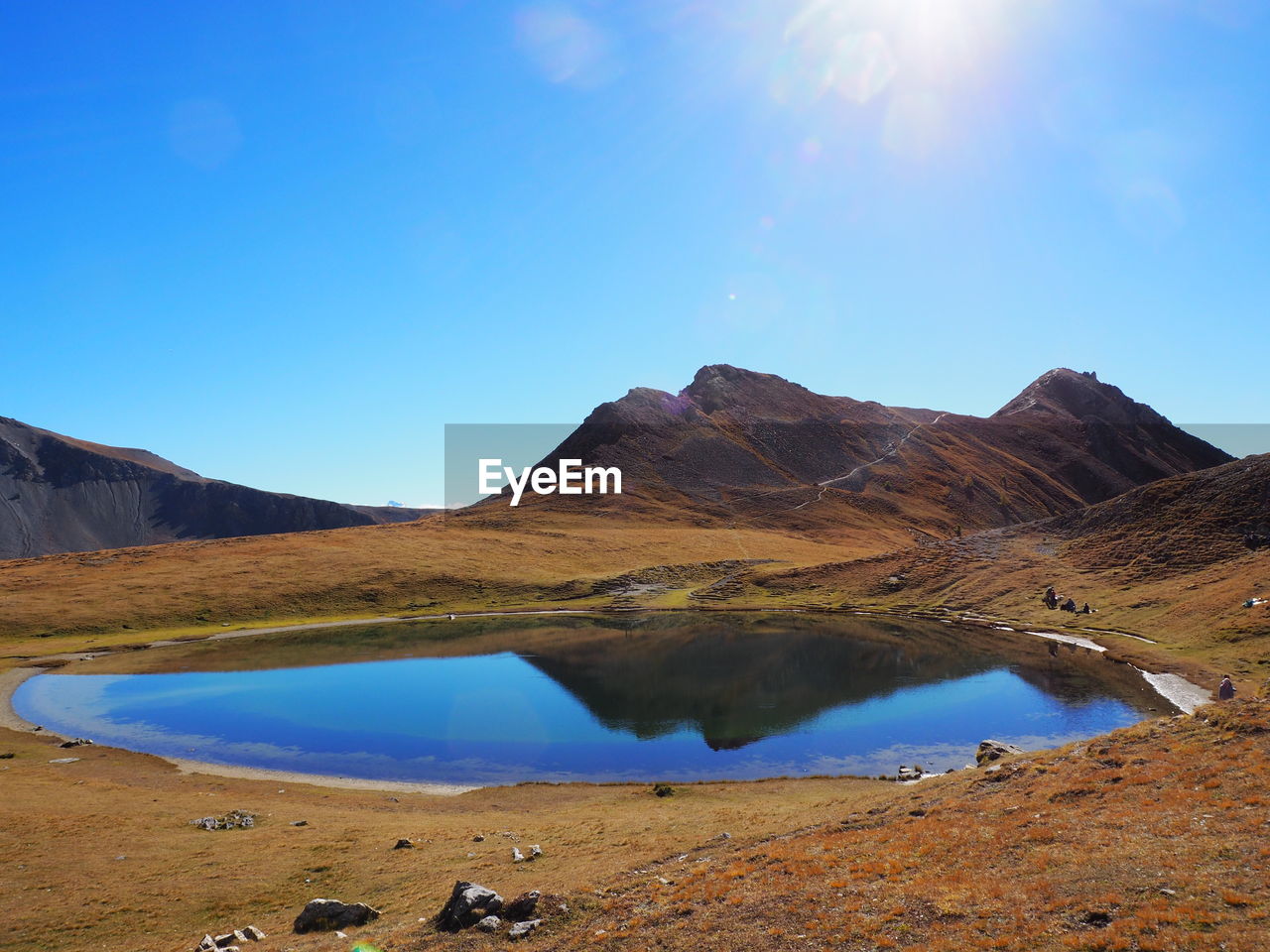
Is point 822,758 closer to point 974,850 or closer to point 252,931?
point 974,850

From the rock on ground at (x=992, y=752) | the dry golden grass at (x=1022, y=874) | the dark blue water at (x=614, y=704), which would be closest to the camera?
the dry golden grass at (x=1022, y=874)

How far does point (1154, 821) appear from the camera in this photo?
1825 cm

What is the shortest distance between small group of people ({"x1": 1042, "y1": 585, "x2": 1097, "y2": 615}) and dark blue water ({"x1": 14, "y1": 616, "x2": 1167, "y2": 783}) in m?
9.55

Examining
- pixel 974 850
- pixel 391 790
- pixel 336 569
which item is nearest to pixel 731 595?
pixel 336 569

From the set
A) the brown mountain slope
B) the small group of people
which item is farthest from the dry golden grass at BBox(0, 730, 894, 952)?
the small group of people

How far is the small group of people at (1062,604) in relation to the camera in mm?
81938

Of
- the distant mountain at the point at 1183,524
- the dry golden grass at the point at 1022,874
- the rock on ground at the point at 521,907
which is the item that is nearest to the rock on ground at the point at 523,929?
the rock on ground at the point at 521,907

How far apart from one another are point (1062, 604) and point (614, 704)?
192 ft

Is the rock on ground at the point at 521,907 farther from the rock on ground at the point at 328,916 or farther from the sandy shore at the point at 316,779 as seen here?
the sandy shore at the point at 316,779

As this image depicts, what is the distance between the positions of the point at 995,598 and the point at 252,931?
95968 mm

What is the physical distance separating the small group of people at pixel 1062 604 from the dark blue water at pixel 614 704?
9.55m

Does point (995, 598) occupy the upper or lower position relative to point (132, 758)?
upper

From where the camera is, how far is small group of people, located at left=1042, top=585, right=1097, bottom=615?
8194cm

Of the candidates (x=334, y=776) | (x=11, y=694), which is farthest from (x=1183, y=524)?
(x=11, y=694)
